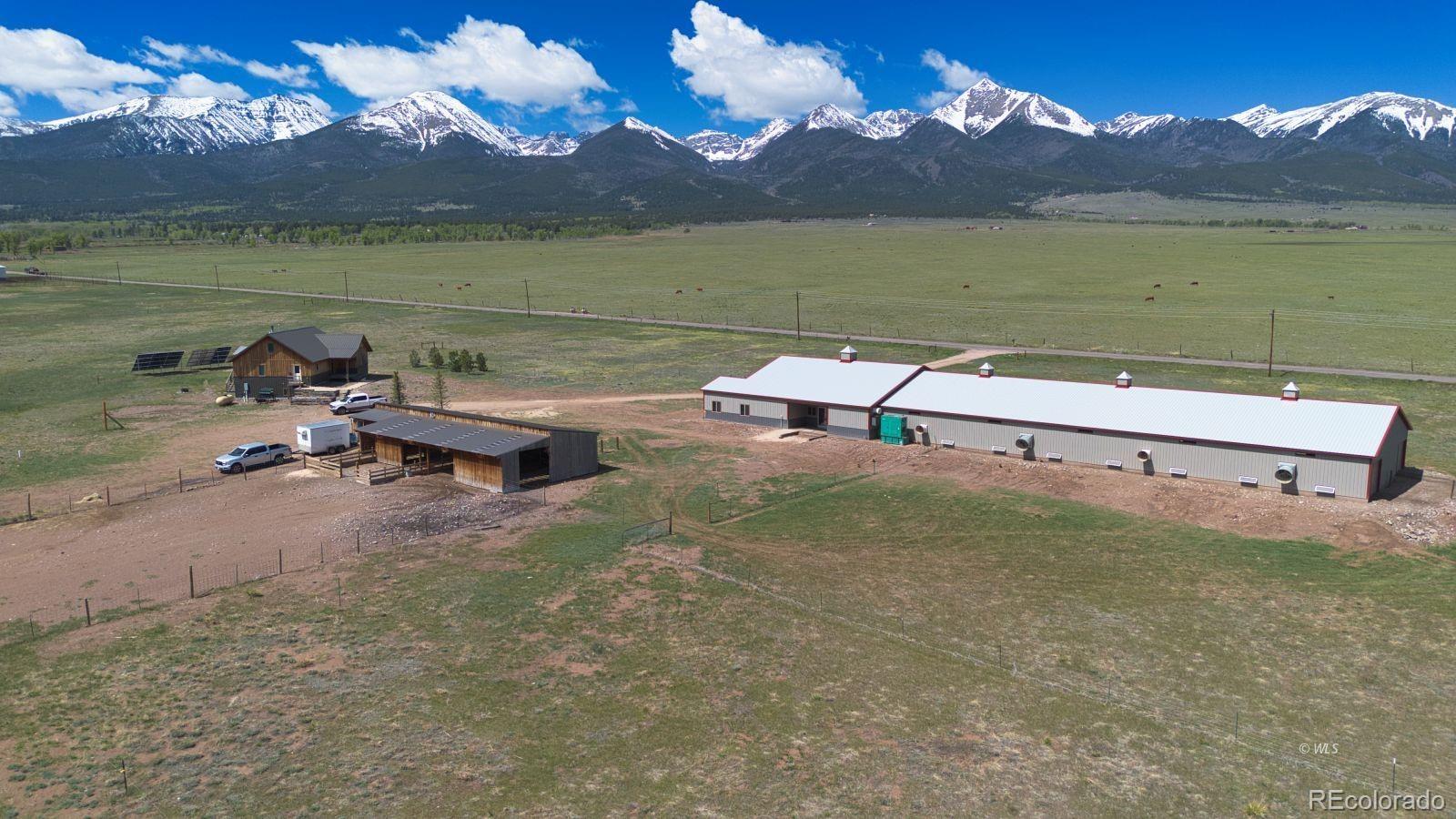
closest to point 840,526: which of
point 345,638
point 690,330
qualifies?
point 345,638

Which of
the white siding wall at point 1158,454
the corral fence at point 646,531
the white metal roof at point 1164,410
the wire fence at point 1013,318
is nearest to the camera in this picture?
the corral fence at point 646,531

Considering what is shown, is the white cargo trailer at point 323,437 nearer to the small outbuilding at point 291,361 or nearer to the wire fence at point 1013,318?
the small outbuilding at point 291,361

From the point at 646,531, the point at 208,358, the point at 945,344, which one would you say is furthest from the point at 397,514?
the point at 945,344

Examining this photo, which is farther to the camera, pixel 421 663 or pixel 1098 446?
pixel 1098 446

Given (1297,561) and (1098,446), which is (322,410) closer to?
(1098,446)

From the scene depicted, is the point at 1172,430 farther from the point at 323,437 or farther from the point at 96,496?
the point at 96,496

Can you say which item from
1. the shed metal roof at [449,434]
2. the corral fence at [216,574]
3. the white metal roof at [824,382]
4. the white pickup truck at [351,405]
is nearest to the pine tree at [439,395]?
the white pickup truck at [351,405]
